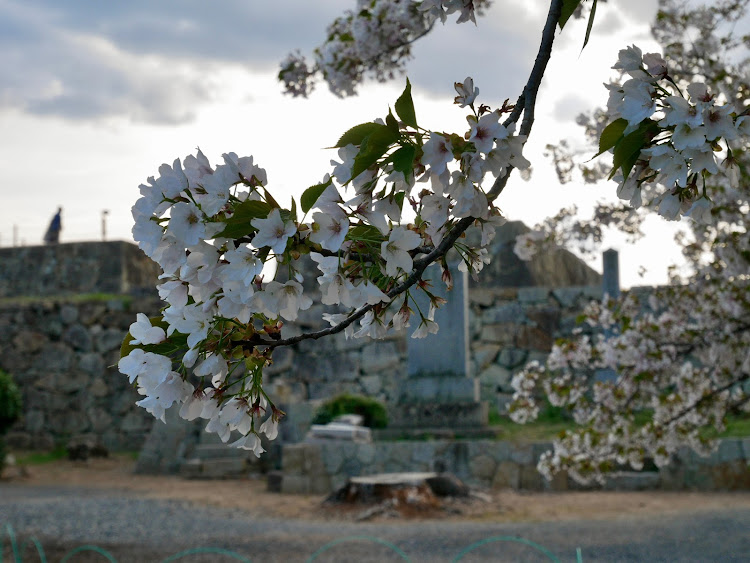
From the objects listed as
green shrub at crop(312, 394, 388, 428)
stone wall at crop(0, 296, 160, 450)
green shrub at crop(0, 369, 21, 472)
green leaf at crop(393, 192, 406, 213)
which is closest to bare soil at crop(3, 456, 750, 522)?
green shrub at crop(312, 394, 388, 428)

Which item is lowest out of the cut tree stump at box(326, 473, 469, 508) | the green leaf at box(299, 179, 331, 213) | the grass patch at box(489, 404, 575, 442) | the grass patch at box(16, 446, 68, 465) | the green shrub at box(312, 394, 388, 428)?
the grass patch at box(16, 446, 68, 465)

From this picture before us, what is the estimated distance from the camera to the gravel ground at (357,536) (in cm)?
559

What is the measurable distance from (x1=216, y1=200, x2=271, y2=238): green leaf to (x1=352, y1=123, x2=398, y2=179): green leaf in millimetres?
135

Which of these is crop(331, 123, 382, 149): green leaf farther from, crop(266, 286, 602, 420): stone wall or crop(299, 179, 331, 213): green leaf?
crop(266, 286, 602, 420): stone wall

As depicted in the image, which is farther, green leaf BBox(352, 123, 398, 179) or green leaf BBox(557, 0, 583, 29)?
green leaf BBox(557, 0, 583, 29)

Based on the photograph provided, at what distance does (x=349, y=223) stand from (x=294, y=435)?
31.6ft

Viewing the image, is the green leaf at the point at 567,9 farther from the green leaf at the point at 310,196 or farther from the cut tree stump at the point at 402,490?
the cut tree stump at the point at 402,490

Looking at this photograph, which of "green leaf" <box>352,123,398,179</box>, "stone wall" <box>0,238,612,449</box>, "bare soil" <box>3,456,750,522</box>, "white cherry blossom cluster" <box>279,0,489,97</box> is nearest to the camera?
"green leaf" <box>352,123,398,179</box>

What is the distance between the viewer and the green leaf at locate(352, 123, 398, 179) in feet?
3.83

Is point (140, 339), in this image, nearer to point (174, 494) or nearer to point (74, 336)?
point (174, 494)

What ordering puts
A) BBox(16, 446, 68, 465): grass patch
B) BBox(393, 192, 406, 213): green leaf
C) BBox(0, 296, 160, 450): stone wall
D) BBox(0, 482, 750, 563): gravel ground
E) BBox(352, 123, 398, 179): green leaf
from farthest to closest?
BBox(0, 296, 160, 450): stone wall → BBox(16, 446, 68, 465): grass patch → BBox(0, 482, 750, 563): gravel ground → BBox(393, 192, 406, 213): green leaf → BBox(352, 123, 398, 179): green leaf

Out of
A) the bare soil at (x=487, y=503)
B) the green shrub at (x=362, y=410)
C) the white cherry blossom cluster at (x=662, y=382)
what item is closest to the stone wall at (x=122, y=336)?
the green shrub at (x=362, y=410)

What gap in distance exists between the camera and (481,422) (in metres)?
9.65

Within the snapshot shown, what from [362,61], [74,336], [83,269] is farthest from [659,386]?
[83,269]
